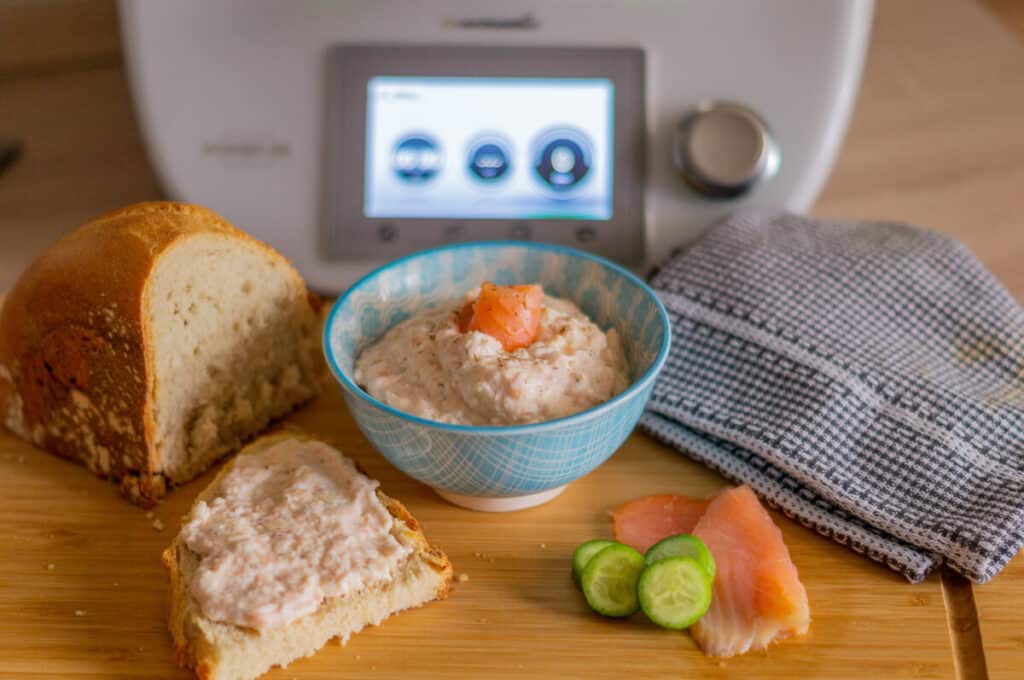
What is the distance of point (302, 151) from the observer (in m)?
1.90

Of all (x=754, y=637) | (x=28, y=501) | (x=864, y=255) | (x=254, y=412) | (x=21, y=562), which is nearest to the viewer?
(x=754, y=637)

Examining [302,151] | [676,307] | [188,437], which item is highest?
[302,151]

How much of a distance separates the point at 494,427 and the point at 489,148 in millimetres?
706

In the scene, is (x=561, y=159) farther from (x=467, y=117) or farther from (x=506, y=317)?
(x=506, y=317)

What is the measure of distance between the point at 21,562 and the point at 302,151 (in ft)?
2.77

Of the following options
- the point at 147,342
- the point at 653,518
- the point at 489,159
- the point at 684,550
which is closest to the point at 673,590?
the point at 684,550

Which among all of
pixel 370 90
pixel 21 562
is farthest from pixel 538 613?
pixel 370 90

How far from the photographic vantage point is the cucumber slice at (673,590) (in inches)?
50.2

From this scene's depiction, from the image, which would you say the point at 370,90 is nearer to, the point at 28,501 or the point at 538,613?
the point at 28,501

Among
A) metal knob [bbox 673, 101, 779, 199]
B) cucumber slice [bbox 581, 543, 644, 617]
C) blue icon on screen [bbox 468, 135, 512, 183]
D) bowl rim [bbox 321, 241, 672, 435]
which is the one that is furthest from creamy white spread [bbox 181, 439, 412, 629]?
metal knob [bbox 673, 101, 779, 199]

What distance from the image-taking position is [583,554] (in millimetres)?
1372

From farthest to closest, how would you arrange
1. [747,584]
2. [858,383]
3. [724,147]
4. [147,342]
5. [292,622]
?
[724,147] < [858,383] < [147,342] < [747,584] < [292,622]

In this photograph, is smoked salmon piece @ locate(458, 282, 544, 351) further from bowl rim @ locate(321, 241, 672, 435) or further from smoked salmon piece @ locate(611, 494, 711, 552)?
smoked salmon piece @ locate(611, 494, 711, 552)

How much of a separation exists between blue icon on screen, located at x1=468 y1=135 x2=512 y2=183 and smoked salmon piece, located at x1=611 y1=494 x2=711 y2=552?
2.18ft
